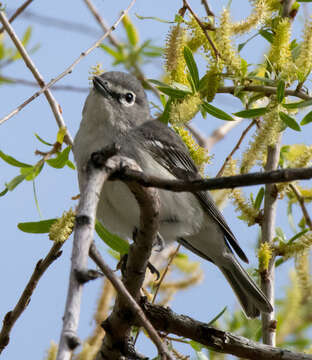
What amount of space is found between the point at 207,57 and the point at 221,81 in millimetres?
191

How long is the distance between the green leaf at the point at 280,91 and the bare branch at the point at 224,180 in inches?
54.2

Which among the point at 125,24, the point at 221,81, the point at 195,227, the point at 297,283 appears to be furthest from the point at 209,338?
the point at 125,24

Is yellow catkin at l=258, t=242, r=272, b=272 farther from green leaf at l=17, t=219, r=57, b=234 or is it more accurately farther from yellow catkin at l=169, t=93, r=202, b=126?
green leaf at l=17, t=219, r=57, b=234

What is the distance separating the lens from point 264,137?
120 inches

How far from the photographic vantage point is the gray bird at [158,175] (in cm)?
369

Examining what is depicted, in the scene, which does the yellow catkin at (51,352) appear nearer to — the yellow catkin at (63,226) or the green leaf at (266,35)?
the yellow catkin at (63,226)

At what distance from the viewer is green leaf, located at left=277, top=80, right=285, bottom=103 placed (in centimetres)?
307

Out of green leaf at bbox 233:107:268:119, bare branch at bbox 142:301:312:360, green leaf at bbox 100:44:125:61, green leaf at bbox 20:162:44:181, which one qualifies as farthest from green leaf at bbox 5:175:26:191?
green leaf at bbox 100:44:125:61

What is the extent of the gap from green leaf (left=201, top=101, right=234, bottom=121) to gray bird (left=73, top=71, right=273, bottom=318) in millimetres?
479

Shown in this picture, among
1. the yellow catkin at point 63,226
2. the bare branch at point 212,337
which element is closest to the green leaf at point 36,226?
the bare branch at point 212,337

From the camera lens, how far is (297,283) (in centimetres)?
296

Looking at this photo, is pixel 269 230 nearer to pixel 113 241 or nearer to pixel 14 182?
pixel 113 241

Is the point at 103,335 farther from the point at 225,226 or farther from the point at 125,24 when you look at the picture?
the point at 125,24

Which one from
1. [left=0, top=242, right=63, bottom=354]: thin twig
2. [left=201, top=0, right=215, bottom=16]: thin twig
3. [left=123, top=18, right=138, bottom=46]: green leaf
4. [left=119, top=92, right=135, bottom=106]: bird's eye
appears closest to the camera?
[left=0, top=242, right=63, bottom=354]: thin twig
